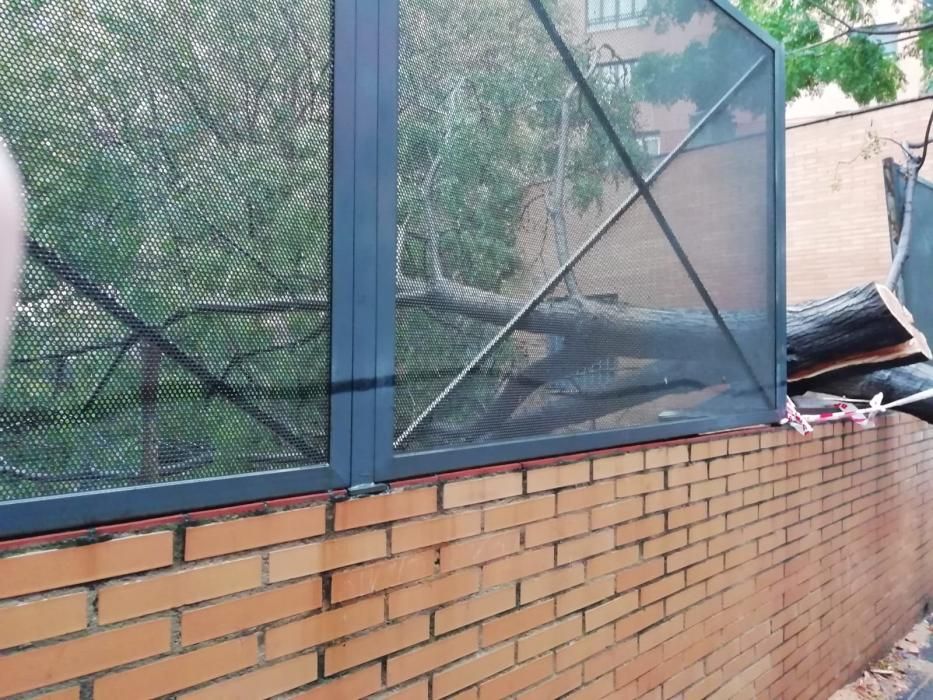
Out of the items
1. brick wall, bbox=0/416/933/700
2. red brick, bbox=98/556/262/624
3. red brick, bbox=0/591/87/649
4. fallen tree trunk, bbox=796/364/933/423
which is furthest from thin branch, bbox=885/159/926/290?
red brick, bbox=0/591/87/649

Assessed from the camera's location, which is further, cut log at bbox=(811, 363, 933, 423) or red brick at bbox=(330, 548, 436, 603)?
cut log at bbox=(811, 363, 933, 423)

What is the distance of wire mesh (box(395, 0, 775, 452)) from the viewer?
80.0 inches

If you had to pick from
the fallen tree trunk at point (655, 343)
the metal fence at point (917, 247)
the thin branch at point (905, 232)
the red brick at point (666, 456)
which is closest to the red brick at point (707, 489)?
the red brick at point (666, 456)

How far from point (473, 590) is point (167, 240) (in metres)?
1.16

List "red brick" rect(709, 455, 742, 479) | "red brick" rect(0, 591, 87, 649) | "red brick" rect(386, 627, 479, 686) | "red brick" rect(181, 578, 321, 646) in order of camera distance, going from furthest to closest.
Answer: "red brick" rect(709, 455, 742, 479) → "red brick" rect(386, 627, 479, 686) → "red brick" rect(181, 578, 321, 646) → "red brick" rect(0, 591, 87, 649)

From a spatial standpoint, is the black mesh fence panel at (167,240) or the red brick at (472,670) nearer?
the black mesh fence panel at (167,240)

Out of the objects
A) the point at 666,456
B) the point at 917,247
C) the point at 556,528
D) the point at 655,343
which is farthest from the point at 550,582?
the point at 917,247

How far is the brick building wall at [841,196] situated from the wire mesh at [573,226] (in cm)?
873

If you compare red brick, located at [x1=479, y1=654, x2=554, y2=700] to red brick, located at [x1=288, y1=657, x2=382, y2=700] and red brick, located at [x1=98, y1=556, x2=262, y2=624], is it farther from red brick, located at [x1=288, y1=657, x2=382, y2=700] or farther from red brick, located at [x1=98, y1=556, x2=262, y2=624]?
red brick, located at [x1=98, y1=556, x2=262, y2=624]

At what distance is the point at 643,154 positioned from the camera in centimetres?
288

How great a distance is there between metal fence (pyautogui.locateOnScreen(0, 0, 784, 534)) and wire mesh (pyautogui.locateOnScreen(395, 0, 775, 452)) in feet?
0.03

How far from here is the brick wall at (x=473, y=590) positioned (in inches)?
53.2

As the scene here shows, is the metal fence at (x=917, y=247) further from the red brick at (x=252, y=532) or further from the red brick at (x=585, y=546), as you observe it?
the red brick at (x=252, y=532)

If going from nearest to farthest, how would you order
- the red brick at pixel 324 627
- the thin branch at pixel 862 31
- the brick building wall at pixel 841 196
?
the red brick at pixel 324 627
the thin branch at pixel 862 31
the brick building wall at pixel 841 196
